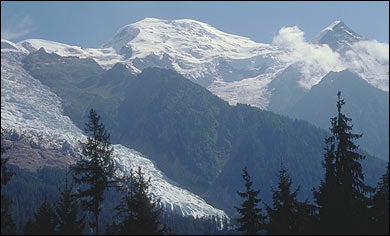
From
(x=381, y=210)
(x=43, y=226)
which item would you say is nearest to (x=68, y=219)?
(x=43, y=226)

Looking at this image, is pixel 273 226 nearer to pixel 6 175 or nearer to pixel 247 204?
pixel 247 204

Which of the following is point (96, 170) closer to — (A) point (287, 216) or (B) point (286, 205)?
(B) point (286, 205)

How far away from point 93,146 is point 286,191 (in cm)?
1888

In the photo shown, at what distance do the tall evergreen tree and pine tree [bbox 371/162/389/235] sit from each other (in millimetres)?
1121

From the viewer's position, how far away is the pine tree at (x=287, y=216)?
→ 48.3 meters

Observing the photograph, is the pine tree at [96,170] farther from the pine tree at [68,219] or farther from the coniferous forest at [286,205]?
the pine tree at [68,219]

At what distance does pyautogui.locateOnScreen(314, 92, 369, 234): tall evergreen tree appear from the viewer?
45719 millimetres

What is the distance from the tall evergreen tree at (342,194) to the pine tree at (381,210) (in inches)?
44.1

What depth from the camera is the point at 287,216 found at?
168 feet

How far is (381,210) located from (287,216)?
8.16 metres

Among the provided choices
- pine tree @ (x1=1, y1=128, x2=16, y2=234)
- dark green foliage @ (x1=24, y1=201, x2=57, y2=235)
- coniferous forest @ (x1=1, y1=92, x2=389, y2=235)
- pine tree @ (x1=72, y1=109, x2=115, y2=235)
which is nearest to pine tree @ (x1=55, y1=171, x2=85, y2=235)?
coniferous forest @ (x1=1, y1=92, x2=389, y2=235)

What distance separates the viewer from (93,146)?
5481 centimetres

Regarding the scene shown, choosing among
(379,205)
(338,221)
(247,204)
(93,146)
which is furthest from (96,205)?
(379,205)

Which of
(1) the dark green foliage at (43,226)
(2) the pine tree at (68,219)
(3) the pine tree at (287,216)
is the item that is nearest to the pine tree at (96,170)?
(2) the pine tree at (68,219)
